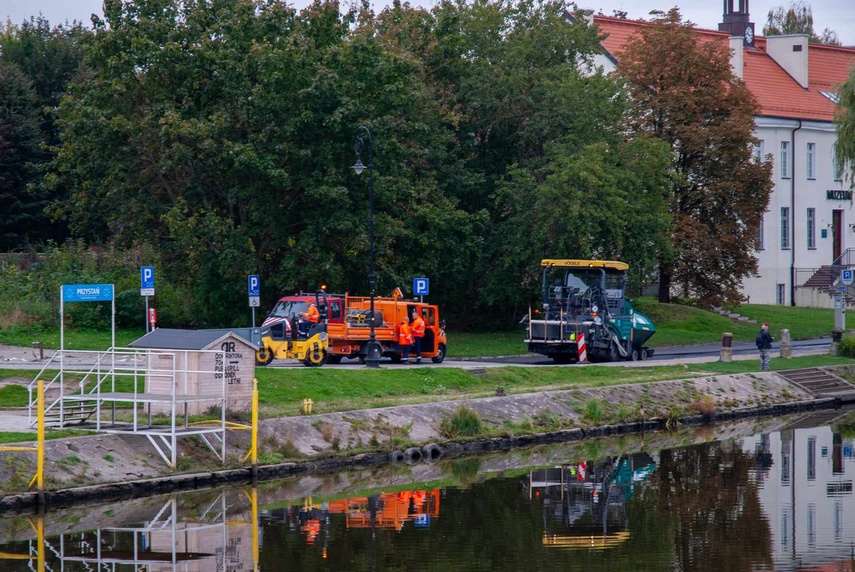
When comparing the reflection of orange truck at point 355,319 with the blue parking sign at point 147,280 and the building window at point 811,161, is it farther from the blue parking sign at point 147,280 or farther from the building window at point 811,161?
the building window at point 811,161

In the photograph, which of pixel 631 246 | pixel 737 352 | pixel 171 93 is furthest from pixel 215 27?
pixel 737 352

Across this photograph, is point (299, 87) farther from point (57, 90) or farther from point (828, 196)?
point (828, 196)

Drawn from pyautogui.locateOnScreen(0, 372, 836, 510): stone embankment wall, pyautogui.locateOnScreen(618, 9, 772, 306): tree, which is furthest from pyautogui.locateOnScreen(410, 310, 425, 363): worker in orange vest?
pyautogui.locateOnScreen(618, 9, 772, 306): tree

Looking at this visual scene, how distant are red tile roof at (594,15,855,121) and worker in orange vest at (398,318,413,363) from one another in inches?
1203

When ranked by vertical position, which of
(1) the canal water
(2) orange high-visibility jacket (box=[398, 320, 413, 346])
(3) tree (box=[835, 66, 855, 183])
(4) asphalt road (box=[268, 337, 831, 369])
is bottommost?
(1) the canal water

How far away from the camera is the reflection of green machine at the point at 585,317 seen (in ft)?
133

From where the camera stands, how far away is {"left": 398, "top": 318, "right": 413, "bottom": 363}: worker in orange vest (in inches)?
1506

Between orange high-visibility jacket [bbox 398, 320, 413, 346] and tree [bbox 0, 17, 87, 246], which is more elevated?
tree [bbox 0, 17, 87, 246]

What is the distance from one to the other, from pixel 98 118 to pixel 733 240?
29.0 meters

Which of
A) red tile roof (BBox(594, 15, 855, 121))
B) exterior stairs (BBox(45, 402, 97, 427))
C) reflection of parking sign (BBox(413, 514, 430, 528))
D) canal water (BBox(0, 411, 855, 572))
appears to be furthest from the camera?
red tile roof (BBox(594, 15, 855, 121))

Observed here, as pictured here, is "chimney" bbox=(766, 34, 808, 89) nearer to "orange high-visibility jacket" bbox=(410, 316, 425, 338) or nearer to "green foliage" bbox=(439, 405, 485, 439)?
"orange high-visibility jacket" bbox=(410, 316, 425, 338)

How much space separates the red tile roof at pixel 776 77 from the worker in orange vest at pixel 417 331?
29.9 metres

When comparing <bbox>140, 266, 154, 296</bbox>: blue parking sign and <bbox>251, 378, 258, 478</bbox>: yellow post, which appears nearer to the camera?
<bbox>251, 378, 258, 478</bbox>: yellow post

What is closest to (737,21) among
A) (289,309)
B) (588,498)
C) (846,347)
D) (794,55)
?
(794,55)
